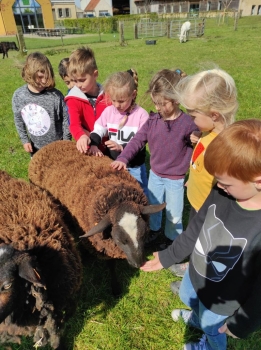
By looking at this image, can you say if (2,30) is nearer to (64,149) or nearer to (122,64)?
(122,64)

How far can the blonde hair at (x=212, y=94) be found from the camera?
195 cm

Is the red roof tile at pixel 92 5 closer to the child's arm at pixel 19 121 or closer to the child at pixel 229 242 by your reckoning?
the child's arm at pixel 19 121

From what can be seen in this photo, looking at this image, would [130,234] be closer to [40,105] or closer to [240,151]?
[240,151]

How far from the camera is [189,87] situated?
6.72 feet

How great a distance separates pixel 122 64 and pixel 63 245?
13.1 metres

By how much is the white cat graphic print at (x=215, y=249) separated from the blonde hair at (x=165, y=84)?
46.8 inches

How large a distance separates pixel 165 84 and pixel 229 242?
4.99 feet

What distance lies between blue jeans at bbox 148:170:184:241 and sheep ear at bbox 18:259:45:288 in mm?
1653

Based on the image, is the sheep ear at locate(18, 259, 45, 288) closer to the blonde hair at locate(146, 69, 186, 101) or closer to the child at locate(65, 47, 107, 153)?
the child at locate(65, 47, 107, 153)

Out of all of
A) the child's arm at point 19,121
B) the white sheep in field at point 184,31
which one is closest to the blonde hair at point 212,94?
the child's arm at point 19,121

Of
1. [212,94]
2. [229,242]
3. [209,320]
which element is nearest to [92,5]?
[212,94]

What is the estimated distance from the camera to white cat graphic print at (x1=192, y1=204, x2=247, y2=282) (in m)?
1.47

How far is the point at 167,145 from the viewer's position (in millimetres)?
2658

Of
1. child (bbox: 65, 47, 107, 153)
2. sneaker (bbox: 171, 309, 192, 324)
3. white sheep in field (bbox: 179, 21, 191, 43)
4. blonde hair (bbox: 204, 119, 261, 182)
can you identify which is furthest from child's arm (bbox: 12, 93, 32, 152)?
white sheep in field (bbox: 179, 21, 191, 43)
